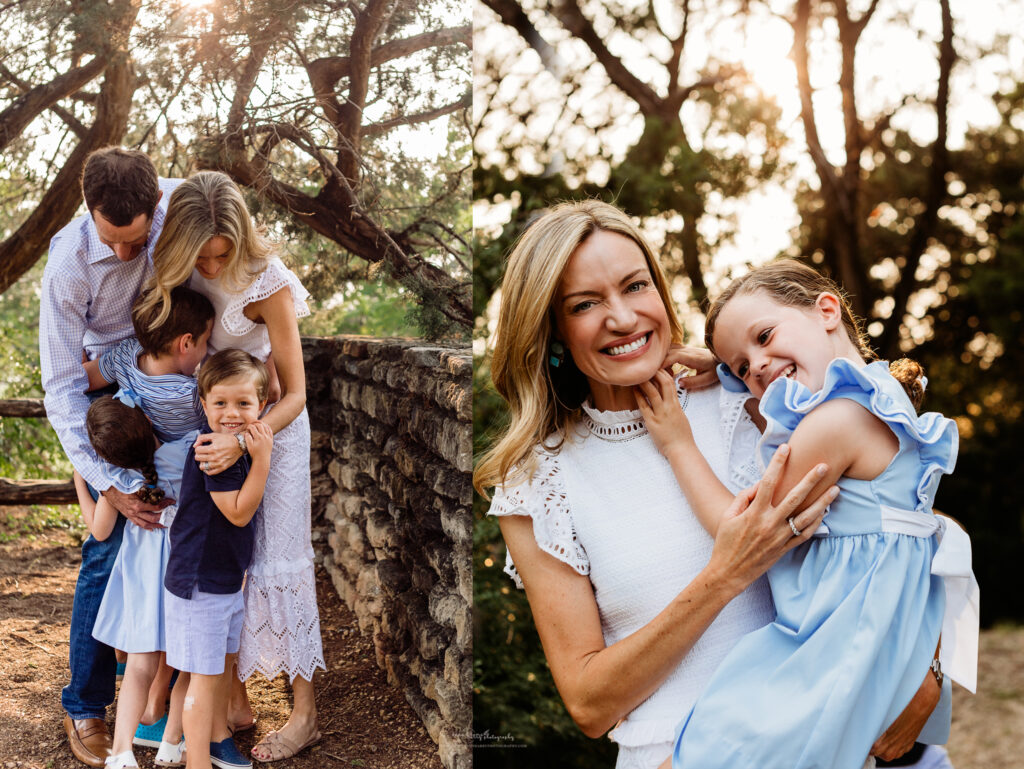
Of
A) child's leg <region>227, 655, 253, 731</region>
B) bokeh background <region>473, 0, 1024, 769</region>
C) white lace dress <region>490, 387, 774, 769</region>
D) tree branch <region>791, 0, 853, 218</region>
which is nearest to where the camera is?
white lace dress <region>490, 387, 774, 769</region>

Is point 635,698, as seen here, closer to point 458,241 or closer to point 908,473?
point 908,473

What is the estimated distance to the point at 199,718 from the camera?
181 cm

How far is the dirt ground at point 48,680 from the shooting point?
1757mm

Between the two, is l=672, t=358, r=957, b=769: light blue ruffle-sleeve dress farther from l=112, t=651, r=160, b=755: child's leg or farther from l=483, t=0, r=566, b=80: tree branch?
l=483, t=0, r=566, b=80: tree branch

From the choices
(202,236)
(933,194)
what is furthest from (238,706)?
(933,194)

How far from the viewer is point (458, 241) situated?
2.30 m

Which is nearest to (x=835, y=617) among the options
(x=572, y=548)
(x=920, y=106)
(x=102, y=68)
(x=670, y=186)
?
(x=572, y=548)

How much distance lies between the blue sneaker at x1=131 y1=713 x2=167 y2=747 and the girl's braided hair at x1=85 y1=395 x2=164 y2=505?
48 cm

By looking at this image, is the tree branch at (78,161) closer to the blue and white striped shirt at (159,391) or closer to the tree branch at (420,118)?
the blue and white striped shirt at (159,391)

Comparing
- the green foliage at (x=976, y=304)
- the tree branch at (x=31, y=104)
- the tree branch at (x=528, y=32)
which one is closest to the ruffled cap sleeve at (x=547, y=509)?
the tree branch at (x=31, y=104)

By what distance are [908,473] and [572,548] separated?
55 cm

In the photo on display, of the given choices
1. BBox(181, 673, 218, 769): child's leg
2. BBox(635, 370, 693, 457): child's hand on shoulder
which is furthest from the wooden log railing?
BBox(635, 370, 693, 457): child's hand on shoulder

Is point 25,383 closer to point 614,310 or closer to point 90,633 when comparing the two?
point 90,633

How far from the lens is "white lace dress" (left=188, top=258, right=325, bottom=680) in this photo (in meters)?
1.92
